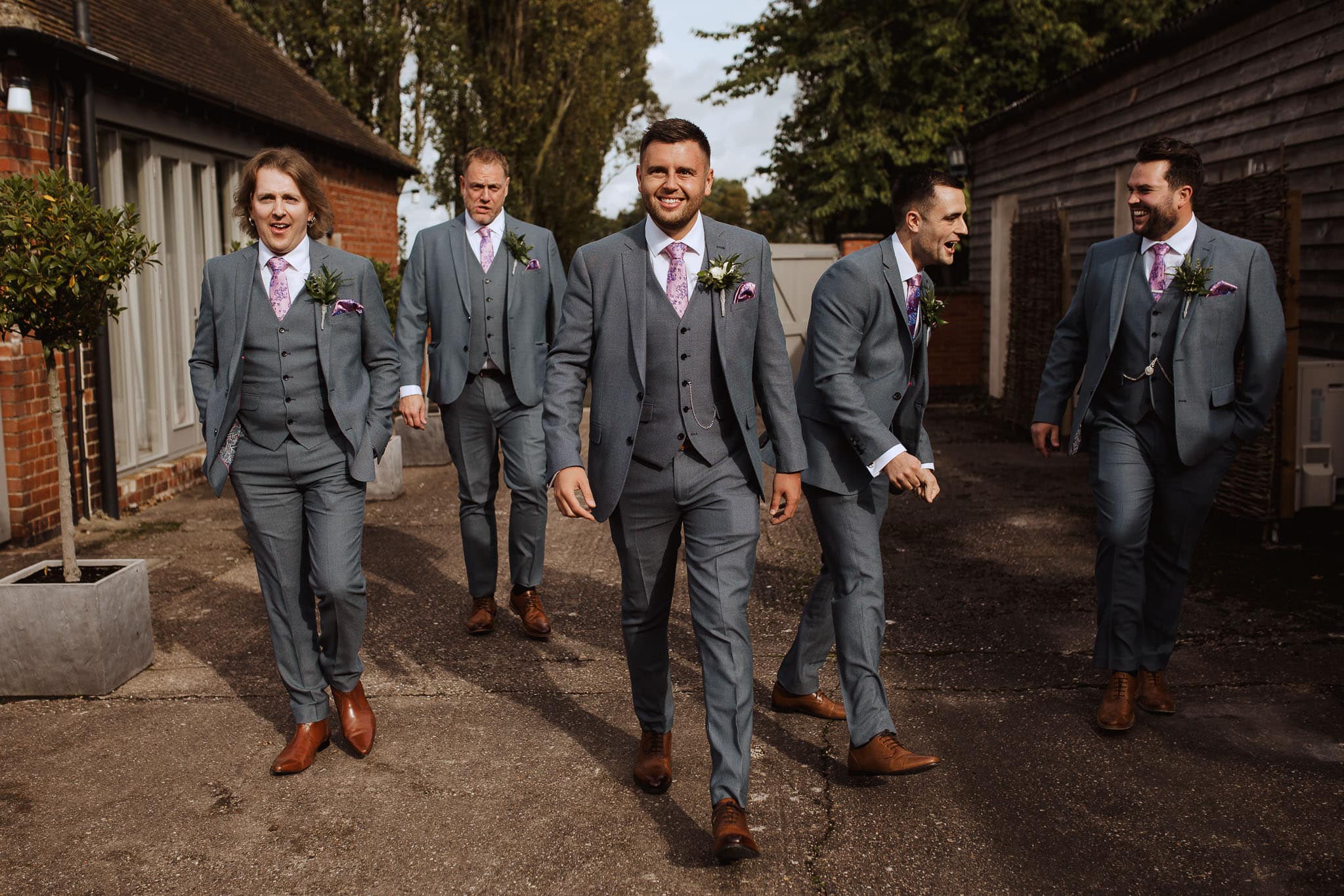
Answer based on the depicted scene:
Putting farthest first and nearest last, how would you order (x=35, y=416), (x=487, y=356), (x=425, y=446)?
1. (x=425, y=446)
2. (x=35, y=416)
3. (x=487, y=356)

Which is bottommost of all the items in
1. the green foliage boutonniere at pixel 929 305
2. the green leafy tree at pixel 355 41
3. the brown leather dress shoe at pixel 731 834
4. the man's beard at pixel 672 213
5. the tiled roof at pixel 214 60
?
the brown leather dress shoe at pixel 731 834

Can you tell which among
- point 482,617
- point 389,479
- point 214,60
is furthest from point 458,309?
point 214,60

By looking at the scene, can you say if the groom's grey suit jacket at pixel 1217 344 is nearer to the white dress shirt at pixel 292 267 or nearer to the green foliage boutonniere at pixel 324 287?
the green foliage boutonniere at pixel 324 287

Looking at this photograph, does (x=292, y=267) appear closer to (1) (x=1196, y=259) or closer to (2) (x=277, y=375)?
(2) (x=277, y=375)

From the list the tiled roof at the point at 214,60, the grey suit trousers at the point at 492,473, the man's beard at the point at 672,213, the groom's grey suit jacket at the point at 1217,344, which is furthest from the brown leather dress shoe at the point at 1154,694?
the tiled roof at the point at 214,60

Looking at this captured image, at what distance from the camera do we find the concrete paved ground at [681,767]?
3.57 meters

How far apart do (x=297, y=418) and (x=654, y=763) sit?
1700 mm

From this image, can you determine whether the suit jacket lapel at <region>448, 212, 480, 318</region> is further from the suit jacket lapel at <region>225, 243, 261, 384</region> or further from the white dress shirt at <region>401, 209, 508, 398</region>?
the suit jacket lapel at <region>225, 243, 261, 384</region>

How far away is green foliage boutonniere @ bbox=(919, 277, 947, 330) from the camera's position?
167 inches

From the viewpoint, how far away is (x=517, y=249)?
5.96 m

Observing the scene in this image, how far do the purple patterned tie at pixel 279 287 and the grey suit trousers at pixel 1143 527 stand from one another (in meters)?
3.02

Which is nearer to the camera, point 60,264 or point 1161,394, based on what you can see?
point 1161,394

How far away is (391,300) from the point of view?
1218 cm

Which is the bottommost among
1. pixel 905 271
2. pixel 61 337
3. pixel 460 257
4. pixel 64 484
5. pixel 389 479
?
pixel 389 479
